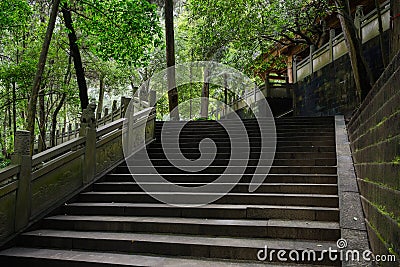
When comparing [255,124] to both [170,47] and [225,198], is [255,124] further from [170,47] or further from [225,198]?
[225,198]

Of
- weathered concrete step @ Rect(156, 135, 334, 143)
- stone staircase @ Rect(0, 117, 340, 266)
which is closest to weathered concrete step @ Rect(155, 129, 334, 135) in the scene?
weathered concrete step @ Rect(156, 135, 334, 143)

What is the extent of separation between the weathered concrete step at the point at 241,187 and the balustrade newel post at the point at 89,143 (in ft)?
0.81

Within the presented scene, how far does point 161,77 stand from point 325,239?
1950cm

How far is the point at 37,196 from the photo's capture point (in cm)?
486

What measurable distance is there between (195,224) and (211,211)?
16.6 inches

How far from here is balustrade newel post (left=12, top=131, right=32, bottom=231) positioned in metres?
4.50

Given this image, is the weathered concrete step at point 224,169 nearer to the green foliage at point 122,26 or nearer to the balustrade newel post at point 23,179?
the balustrade newel post at point 23,179

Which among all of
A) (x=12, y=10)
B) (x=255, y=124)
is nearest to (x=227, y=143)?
(x=255, y=124)

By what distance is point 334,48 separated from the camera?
1151cm

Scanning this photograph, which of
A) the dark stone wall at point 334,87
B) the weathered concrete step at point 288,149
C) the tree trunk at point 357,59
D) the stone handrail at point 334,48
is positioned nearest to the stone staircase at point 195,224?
the weathered concrete step at point 288,149

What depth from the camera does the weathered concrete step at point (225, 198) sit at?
4.47 m

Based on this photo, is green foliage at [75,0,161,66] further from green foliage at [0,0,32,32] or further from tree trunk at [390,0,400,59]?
tree trunk at [390,0,400,59]

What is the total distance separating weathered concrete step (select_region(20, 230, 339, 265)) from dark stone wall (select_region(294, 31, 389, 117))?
6875 millimetres

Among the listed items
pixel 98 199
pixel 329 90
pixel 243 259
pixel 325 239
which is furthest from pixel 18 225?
pixel 329 90
